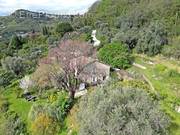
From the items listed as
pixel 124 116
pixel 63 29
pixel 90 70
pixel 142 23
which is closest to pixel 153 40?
pixel 90 70

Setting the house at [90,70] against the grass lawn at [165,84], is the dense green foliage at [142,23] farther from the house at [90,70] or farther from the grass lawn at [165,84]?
the house at [90,70]

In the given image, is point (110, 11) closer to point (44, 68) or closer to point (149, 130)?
point (44, 68)

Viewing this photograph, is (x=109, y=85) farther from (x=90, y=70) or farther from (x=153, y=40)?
(x=153, y=40)

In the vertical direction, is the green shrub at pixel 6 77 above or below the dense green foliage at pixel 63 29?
below

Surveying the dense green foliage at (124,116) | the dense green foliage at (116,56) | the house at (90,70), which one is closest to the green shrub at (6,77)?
the dense green foliage at (116,56)

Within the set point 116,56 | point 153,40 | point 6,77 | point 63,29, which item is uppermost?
point 153,40

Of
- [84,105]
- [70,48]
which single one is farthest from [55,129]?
[70,48]
